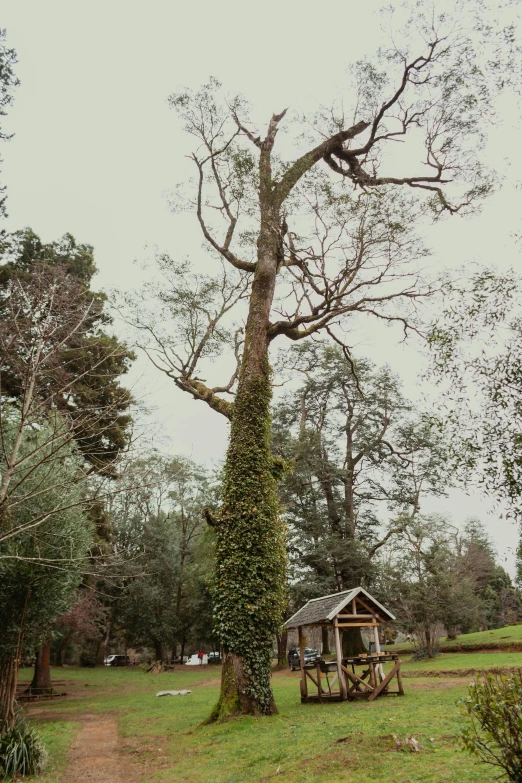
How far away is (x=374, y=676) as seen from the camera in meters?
13.7

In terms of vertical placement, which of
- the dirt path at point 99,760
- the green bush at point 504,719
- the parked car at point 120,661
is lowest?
the parked car at point 120,661

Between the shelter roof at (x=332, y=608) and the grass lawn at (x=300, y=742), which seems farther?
the shelter roof at (x=332, y=608)

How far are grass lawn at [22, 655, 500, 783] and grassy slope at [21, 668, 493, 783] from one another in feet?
0.05

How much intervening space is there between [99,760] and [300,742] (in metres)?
3.91

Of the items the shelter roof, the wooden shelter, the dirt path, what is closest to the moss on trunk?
the dirt path

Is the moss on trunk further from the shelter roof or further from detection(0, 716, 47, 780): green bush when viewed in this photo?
detection(0, 716, 47, 780): green bush

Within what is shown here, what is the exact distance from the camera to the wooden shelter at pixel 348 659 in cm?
1327

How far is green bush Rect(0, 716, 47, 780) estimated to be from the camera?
7480 millimetres

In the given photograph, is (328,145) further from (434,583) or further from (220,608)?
(434,583)

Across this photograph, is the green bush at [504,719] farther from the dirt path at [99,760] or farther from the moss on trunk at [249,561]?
the moss on trunk at [249,561]

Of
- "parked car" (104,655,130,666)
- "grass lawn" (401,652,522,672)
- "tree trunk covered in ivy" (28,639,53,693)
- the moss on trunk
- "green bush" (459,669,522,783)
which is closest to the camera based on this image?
"green bush" (459,669,522,783)

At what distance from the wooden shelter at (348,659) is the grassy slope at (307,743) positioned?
623mm

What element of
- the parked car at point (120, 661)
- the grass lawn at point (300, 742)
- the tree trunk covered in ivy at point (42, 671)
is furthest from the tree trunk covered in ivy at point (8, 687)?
the parked car at point (120, 661)

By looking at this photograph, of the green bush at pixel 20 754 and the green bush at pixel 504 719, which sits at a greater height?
the green bush at pixel 504 719
